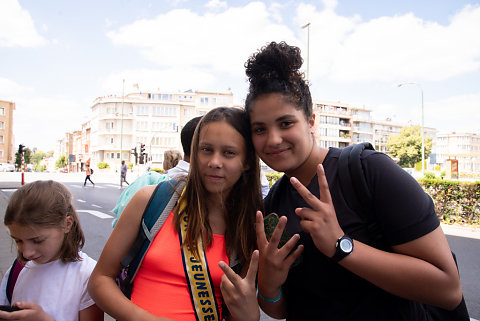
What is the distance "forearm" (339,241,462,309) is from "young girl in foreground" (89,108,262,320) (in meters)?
0.42

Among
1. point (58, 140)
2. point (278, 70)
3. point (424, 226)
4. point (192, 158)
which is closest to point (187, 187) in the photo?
point (192, 158)

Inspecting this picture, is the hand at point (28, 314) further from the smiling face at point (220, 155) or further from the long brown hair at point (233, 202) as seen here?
Result: the smiling face at point (220, 155)

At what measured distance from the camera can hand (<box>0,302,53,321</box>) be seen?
156cm

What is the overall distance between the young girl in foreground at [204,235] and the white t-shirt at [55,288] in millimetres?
303

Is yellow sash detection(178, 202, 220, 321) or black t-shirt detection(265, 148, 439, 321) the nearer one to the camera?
black t-shirt detection(265, 148, 439, 321)

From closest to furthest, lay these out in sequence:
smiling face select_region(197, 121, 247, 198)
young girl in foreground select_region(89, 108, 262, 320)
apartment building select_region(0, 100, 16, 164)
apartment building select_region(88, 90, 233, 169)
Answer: young girl in foreground select_region(89, 108, 262, 320), smiling face select_region(197, 121, 247, 198), apartment building select_region(88, 90, 233, 169), apartment building select_region(0, 100, 16, 164)

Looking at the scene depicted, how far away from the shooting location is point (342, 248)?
51.3 inches

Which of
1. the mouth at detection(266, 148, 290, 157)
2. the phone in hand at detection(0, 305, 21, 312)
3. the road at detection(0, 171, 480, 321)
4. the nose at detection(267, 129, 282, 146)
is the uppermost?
the nose at detection(267, 129, 282, 146)

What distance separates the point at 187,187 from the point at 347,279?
0.87m

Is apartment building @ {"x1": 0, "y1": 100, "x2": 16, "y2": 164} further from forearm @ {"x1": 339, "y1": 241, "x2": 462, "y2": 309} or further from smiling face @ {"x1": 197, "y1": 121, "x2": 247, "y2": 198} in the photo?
forearm @ {"x1": 339, "y1": 241, "x2": 462, "y2": 309}

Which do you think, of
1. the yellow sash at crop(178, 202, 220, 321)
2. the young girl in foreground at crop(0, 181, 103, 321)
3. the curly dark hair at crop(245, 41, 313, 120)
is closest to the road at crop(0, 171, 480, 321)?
the young girl in foreground at crop(0, 181, 103, 321)

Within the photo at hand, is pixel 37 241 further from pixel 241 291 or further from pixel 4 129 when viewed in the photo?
pixel 4 129

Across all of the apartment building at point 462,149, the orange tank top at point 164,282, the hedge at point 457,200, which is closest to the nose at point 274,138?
the orange tank top at point 164,282

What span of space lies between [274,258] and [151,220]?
599 millimetres
